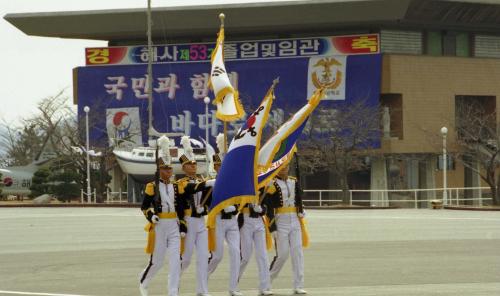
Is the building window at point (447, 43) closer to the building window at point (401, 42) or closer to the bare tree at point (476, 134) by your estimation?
the building window at point (401, 42)

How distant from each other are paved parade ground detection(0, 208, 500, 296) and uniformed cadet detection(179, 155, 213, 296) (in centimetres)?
92

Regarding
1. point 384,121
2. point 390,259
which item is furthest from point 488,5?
point 390,259

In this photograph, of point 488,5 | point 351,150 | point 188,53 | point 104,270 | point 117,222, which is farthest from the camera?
point 188,53

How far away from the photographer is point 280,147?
16.1 meters

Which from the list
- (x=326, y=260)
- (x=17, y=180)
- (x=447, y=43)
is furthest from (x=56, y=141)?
(x=326, y=260)

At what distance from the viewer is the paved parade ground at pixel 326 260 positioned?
620 inches

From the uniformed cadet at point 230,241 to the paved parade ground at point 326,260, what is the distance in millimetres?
652

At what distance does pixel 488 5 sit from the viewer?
6225cm

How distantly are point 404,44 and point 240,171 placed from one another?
51.5 meters

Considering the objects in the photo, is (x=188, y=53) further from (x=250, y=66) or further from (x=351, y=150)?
(x=351, y=150)

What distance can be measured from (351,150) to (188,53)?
15.1 meters

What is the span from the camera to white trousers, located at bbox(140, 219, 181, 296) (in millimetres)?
14094

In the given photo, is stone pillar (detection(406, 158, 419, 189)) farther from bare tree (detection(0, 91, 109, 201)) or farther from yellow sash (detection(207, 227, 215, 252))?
yellow sash (detection(207, 227, 215, 252))

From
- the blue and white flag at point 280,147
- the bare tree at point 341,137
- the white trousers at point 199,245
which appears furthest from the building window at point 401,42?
the white trousers at point 199,245
